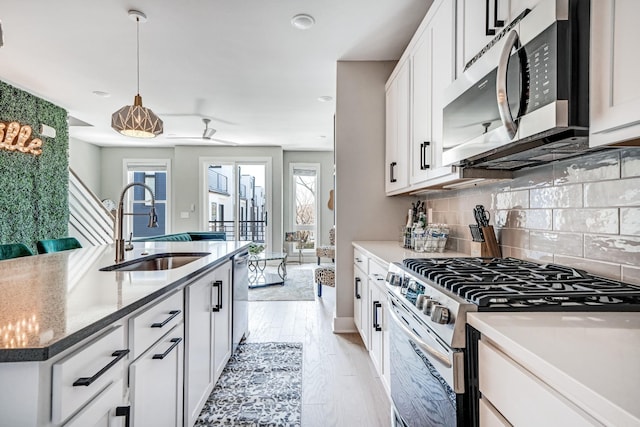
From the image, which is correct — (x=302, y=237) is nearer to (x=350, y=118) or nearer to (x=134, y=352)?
(x=350, y=118)

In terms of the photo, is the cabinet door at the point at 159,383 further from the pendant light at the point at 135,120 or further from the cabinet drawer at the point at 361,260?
the pendant light at the point at 135,120

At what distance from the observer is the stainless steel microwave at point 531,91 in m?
0.96

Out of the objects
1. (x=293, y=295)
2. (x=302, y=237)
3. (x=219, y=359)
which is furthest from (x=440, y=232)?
(x=302, y=237)

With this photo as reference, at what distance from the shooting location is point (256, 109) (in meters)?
4.85

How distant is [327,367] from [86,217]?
4872 millimetres

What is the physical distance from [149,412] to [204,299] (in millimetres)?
714

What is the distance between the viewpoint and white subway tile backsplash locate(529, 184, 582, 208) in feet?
4.39

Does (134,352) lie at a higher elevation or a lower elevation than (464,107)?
lower

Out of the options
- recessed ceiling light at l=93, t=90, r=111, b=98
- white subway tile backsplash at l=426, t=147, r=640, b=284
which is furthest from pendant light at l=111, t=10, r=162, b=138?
white subway tile backsplash at l=426, t=147, r=640, b=284

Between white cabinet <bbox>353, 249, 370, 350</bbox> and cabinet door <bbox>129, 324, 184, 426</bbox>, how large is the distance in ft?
4.66

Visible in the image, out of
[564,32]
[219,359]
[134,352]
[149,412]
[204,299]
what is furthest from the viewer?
[219,359]

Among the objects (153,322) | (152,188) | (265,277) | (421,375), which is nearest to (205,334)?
(153,322)

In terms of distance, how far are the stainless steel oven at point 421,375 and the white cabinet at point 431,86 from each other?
86 cm

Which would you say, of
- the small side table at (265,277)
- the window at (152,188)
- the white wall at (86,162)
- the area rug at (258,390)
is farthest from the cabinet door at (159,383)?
the white wall at (86,162)
